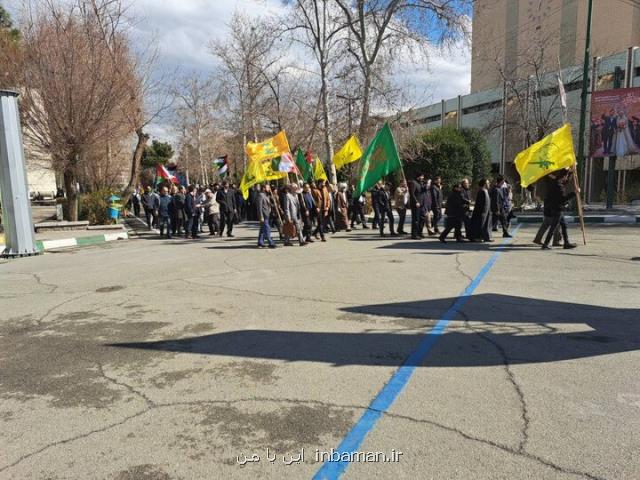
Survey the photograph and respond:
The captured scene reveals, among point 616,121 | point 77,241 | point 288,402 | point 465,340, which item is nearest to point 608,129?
point 616,121

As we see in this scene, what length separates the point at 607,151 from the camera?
69.7ft

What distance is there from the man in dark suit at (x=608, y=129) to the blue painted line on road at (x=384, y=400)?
765 inches

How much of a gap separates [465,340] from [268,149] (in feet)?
31.8

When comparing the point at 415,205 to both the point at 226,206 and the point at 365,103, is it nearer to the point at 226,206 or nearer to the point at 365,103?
the point at 226,206

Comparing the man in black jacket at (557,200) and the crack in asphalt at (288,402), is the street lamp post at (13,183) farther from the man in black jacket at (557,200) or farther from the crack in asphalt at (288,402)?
the man in black jacket at (557,200)

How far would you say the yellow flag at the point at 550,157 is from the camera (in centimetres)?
1022

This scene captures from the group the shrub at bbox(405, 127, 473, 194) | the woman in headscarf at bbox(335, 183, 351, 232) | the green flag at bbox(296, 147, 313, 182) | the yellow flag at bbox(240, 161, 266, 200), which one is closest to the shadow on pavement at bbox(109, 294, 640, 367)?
the yellow flag at bbox(240, 161, 266, 200)

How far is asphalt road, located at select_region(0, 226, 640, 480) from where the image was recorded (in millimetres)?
2814

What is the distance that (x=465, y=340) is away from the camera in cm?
470

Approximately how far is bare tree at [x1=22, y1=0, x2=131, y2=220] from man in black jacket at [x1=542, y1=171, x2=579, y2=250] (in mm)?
→ 15721

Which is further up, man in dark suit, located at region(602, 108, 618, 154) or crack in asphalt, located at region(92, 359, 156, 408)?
man in dark suit, located at region(602, 108, 618, 154)

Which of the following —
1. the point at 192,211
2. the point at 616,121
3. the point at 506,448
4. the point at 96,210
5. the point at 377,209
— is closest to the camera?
the point at 506,448

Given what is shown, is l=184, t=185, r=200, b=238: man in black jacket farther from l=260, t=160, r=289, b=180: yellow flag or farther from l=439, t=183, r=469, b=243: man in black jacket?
l=439, t=183, r=469, b=243: man in black jacket

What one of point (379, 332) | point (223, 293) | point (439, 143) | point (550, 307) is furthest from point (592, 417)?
point (439, 143)
